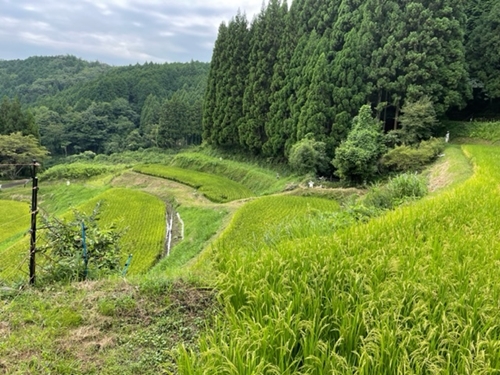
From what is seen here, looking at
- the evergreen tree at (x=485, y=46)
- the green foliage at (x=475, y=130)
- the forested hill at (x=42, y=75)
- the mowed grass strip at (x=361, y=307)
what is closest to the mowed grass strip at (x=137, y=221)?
the mowed grass strip at (x=361, y=307)

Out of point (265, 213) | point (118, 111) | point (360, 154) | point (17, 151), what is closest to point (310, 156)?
point (360, 154)

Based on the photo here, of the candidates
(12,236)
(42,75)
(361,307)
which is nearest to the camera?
(361,307)

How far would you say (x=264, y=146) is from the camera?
30.4 metres

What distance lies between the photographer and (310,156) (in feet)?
74.9

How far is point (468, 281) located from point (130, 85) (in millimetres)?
84474

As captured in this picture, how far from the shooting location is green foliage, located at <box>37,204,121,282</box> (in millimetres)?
4566

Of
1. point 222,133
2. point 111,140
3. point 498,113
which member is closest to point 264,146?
point 222,133

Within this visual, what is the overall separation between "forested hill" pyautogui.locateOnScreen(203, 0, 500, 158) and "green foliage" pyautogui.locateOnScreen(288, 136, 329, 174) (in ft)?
3.13

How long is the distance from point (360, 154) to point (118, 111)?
6117cm

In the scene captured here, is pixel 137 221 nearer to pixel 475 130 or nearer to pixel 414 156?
pixel 414 156

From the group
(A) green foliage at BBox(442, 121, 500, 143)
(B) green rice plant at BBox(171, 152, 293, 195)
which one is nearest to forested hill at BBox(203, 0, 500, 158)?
(A) green foliage at BBox(442, 121, 500, 143)

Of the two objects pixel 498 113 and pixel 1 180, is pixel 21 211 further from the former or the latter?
pixel 498 113

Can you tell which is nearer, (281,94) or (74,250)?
(74,250)

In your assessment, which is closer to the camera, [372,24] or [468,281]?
[468,281]
